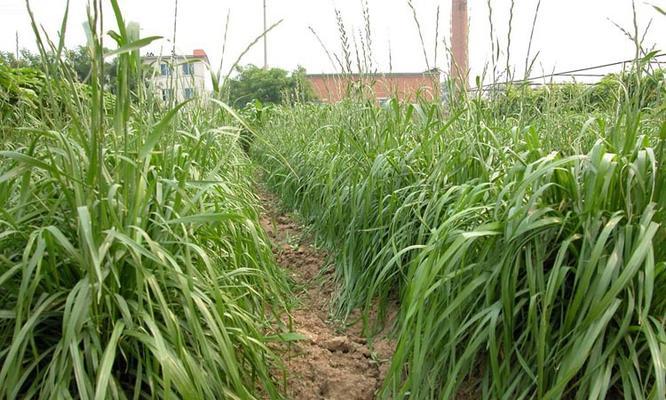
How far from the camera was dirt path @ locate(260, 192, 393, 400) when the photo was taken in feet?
6.17

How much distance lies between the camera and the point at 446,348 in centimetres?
154

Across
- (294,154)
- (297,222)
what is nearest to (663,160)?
(297,222)

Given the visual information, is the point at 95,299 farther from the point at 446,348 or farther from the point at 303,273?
the point at 303,273

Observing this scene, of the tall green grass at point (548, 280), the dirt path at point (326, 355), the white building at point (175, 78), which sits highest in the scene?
the white building at point (175, 78)

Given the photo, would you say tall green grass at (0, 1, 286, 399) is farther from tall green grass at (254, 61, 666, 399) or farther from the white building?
the white building

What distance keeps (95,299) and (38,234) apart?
0.25m

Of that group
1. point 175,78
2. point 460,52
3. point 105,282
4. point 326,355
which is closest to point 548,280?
point 326,355

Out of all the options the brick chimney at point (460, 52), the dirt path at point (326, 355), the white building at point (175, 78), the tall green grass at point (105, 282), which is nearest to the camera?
the tall green grass at point (105, 282)

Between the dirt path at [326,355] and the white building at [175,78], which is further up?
the white building at [175,78]

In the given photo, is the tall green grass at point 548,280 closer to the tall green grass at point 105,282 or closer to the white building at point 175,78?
the tall green grass at point 105,282

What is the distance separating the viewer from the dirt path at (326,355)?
1881mm

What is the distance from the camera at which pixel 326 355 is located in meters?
2.10

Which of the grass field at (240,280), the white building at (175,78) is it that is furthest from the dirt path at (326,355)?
the white building at (175,78)

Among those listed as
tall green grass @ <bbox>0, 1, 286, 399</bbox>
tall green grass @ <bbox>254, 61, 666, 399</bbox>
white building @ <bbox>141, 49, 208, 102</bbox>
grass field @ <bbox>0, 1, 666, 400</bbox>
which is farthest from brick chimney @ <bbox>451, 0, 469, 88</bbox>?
tall green grass @ <bbox>0, 1, 286, 399</bbox>
